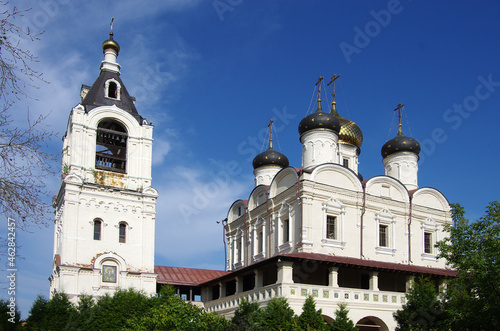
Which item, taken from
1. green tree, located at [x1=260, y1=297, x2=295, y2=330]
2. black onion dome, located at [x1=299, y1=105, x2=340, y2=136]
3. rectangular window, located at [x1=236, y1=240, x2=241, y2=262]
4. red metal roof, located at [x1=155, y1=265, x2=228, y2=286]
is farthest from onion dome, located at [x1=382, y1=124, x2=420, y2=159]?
green tree, located at [x1=260, y1=297, x2=295, y2=330]

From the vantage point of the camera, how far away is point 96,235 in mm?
24109

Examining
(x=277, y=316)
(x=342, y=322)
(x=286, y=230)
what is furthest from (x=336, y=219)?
(x=277, y=316)

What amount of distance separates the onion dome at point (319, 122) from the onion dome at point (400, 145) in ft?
13.6


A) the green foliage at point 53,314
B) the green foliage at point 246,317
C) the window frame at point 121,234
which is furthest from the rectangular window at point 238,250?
the green foliage at point 246,317

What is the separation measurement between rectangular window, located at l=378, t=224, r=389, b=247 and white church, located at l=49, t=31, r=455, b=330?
0.07 m

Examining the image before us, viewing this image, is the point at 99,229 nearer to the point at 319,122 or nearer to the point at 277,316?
the point at 277,316

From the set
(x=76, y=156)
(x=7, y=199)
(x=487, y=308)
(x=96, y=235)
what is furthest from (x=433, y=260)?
(x=7, y=199)

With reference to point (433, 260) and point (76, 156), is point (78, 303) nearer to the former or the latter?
point (76, 156)

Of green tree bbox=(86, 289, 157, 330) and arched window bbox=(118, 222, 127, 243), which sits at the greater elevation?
arched window bbox=(118, 222, 127, 243)

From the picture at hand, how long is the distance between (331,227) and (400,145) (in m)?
7.53

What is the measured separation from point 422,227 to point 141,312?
44.1 ft

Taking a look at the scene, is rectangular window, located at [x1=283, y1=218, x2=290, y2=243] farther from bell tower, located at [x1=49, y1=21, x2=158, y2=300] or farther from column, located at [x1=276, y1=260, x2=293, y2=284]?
bell tower, located at [x1=49, y1=21, x2=158, y2=300]

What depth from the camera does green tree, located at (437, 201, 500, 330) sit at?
47.9 feet

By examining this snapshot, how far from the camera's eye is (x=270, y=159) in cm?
2936
